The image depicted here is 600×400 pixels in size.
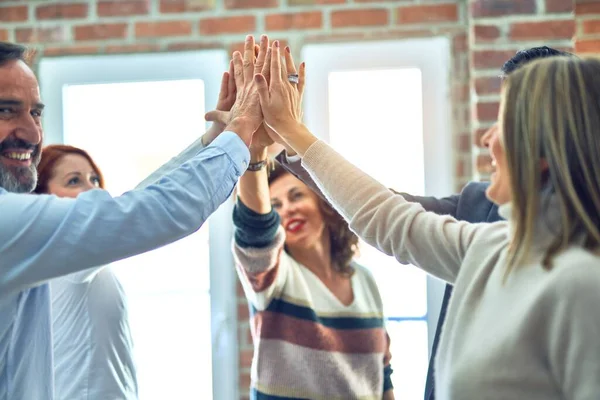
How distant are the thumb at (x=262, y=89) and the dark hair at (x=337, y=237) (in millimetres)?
775

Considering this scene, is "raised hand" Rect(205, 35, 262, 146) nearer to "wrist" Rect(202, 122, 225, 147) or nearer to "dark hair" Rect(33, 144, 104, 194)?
"wrist" Rect(202, 122, 225, 147)

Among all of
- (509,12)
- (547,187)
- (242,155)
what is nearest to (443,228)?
(547,187)

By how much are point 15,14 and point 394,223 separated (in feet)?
6.42

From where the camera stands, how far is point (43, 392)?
1.50 metres

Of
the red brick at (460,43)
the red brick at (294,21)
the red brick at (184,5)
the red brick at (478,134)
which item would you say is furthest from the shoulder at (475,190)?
the red brick at (184,5)

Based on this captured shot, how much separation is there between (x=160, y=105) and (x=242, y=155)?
53.6 inches

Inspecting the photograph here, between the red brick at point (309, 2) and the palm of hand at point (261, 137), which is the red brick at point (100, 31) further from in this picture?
the palm of hand at point (261, 137)

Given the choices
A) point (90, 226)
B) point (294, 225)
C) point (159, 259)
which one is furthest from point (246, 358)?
point (90, 226)

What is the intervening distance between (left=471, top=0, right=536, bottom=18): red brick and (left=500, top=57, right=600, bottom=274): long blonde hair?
138 centimetres

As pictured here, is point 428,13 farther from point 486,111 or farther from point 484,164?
point 484,164

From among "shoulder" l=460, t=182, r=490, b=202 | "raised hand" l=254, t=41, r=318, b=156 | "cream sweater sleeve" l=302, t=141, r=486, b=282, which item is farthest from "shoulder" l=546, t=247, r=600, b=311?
"shoulder" l=460, t=182, r=490, b=202

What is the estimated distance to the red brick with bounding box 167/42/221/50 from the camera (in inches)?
107

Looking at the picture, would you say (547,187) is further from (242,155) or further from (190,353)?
(190,353)

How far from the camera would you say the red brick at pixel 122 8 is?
2748mm
